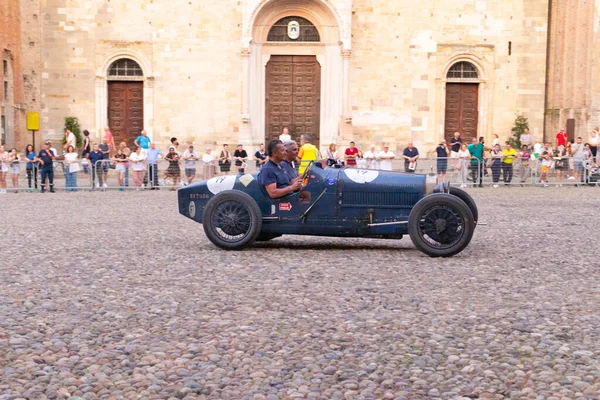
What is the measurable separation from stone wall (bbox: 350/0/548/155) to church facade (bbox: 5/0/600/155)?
37mm

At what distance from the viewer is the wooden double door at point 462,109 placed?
31266 mm

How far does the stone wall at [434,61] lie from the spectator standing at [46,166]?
11090mm

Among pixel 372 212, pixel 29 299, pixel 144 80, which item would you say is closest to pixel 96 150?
pixel 144 80

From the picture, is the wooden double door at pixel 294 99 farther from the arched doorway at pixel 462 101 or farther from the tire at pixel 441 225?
the tire at pixel 441 225

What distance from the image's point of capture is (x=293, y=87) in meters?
30.8

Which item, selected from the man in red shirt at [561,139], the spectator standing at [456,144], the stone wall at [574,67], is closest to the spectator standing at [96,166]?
the spectator standing at [456,144]

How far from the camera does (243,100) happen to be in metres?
30.0

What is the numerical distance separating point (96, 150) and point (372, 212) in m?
15.5

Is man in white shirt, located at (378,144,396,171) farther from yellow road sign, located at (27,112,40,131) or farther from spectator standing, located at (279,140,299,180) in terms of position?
spectator standing, located at (279,140,299,180)

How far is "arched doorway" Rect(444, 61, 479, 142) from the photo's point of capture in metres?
31.2

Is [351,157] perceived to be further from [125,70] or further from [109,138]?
[125,70]

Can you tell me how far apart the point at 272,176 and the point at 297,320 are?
447 cm

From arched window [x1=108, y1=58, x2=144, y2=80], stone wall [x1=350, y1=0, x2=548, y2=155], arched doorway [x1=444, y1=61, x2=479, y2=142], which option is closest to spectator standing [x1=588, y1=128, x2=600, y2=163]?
stone wall [x1=350, y1=0, x2=548, y2=155]

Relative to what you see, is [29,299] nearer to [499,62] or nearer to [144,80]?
[144,80]
